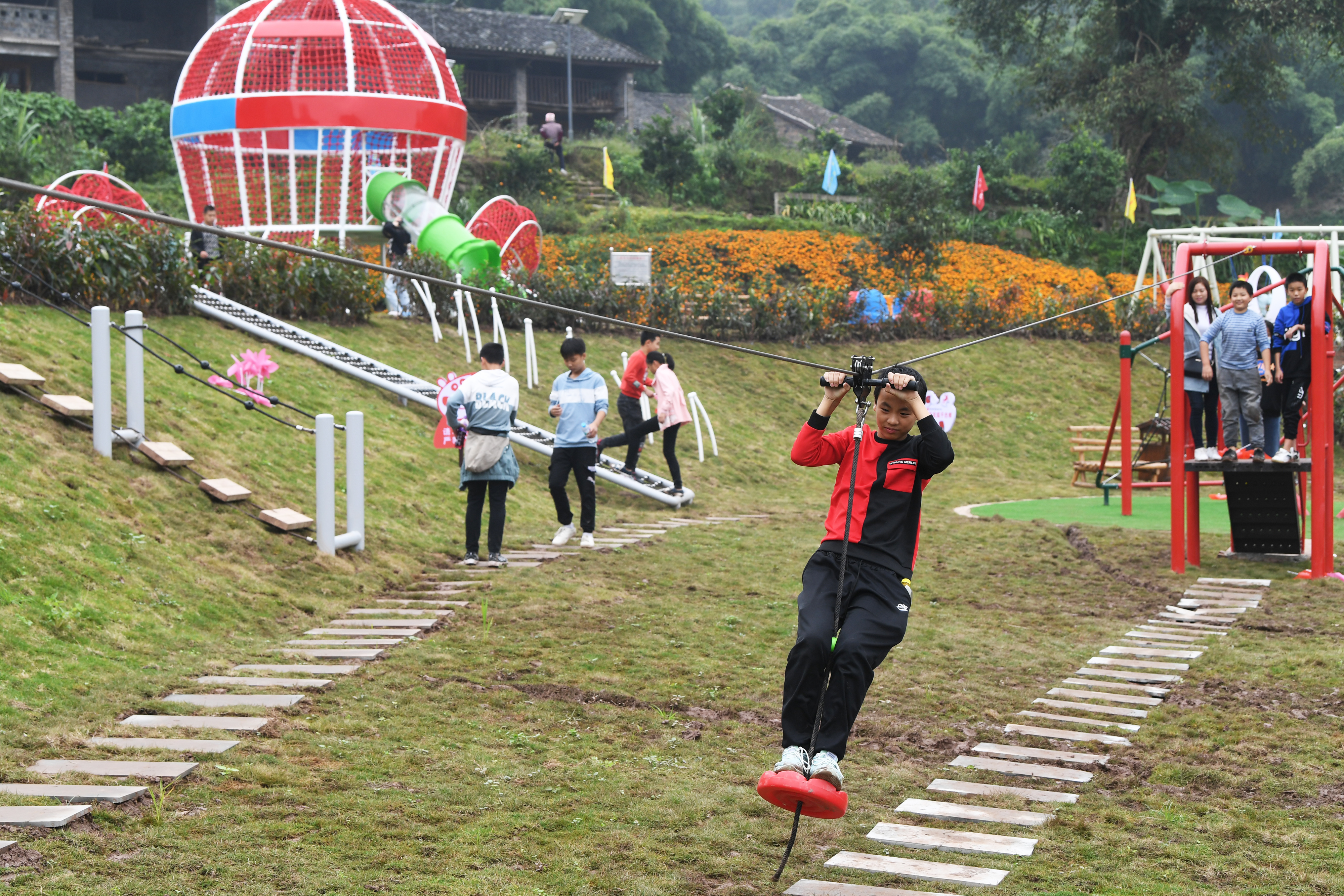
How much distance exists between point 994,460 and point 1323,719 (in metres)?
13.7

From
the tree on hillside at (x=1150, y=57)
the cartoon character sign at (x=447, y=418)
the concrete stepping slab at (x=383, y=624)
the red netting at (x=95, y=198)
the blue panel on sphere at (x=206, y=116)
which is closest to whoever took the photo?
the concrete stepping slab at (x=383, y=624)

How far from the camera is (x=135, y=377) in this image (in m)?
9.73

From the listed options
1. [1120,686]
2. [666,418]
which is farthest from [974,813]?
[666,418]

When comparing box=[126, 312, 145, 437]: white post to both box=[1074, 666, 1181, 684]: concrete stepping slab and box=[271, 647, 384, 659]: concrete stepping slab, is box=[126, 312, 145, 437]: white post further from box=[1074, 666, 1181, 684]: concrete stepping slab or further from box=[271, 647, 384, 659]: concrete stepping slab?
box=[1074, 666, 1181, 684]: concrete stepping slab

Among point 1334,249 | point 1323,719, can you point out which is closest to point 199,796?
point 1323,719

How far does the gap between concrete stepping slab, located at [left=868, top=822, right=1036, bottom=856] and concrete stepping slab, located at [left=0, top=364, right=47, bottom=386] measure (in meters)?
7.64

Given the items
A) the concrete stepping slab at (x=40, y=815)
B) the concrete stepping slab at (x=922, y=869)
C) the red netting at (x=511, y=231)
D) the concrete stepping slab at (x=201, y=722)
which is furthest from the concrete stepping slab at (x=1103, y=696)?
the red netting at (x=511, y=231)

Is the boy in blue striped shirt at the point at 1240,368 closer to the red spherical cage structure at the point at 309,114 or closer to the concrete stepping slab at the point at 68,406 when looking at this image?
the concrete stepping slab at the point at 68,406

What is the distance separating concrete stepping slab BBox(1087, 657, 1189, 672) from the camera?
7836mm

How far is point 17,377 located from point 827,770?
7765 mm

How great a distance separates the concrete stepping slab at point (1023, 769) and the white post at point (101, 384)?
6414 mm

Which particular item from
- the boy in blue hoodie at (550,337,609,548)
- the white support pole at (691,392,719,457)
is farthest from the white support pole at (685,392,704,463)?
the boy in blue hoodie at (550,337,609,548)

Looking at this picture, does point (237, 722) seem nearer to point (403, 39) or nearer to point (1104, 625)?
point (1104, 625)

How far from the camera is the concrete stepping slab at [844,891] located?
425 cm
